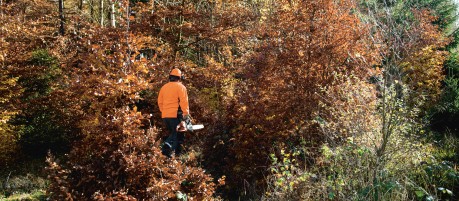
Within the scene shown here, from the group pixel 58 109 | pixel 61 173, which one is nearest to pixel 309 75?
pixel 61 173

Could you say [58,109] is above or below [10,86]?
below

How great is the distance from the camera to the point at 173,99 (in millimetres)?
6844

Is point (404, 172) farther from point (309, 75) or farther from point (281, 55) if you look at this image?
point (281, 55)

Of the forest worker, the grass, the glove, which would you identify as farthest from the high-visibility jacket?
the grass

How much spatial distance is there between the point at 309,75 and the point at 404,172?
3628mm

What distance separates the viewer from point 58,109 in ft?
37.3

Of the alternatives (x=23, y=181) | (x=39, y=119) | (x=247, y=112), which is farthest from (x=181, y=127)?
(x=39, y=119)

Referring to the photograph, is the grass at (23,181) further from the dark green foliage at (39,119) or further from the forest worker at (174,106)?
the forest worker at (174,106)

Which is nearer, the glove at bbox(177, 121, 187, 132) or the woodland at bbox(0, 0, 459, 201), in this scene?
the woodland at bbox(0, 0, 459, 201)

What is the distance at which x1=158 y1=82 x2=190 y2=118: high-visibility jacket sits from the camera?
22.4 feet

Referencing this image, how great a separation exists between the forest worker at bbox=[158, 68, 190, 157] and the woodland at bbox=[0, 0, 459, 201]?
17.8 inches

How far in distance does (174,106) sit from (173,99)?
14cm

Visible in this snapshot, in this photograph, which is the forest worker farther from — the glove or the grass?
the grass

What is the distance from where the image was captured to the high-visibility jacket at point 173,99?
6.82 m
